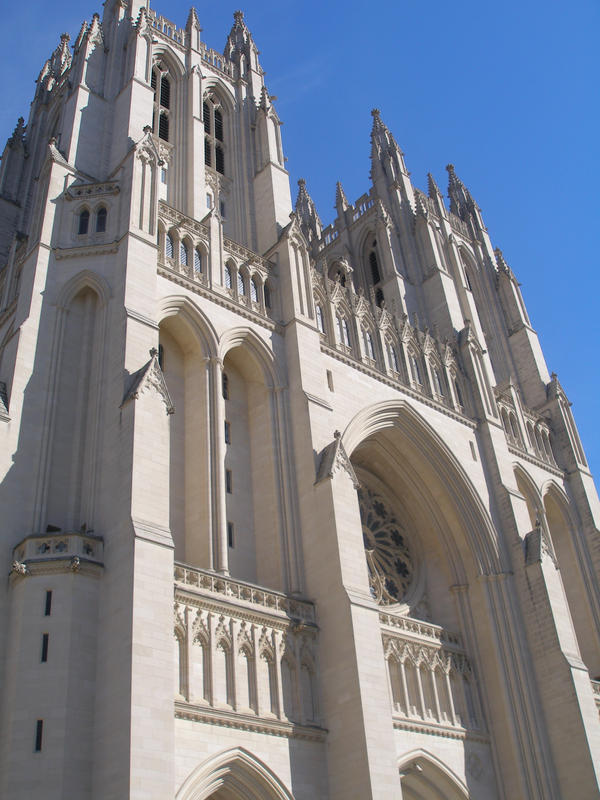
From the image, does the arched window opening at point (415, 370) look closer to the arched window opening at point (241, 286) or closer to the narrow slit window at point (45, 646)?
the arched window opening at point (241, 286)

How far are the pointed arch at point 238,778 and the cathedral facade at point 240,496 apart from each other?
6cm

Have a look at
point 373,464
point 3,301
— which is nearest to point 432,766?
point 373,464

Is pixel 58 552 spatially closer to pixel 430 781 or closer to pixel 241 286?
pixel 241 286

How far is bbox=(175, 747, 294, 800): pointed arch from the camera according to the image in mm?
14992

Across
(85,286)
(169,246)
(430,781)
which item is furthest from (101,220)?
(430,781)

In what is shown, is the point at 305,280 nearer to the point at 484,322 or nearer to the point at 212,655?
the point at 212,655

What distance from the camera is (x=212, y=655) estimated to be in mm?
16344

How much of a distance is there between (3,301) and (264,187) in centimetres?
1059

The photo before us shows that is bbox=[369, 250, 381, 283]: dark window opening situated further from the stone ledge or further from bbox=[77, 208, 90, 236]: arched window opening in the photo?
the stone ledge

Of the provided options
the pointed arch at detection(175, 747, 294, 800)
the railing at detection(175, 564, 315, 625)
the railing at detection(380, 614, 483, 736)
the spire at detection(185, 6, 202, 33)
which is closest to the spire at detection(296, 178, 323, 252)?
the spire at detection(185, 6, 202, 33)

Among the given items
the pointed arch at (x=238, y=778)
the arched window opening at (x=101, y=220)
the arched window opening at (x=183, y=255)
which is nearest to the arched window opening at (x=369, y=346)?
the arched window opening at (x=183, y=255)

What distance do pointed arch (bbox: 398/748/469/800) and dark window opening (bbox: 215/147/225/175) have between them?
68.2 ft

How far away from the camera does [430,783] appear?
20.6m

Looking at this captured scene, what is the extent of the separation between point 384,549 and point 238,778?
1146 cm
